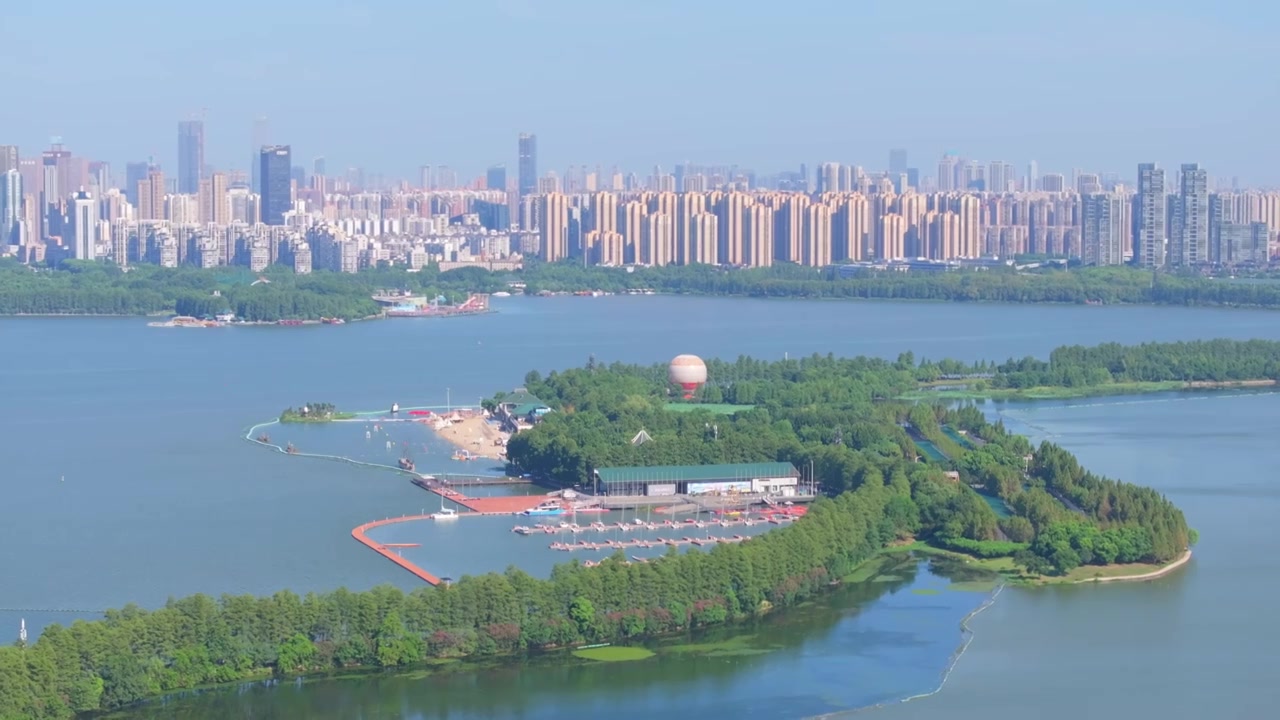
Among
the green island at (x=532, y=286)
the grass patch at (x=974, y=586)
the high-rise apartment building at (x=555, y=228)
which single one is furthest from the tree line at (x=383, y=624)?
the high-rise apartment building at (x=555, y=228)

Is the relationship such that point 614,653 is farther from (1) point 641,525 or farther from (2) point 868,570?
(1) point 641,525

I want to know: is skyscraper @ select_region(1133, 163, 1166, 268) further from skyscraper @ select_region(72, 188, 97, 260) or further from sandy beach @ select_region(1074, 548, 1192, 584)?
sandy beach @ select_region(1074, 548, 1192, 584)

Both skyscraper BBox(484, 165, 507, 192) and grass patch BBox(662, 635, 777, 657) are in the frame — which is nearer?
grass patch BBox(662, 635, 777, 657)

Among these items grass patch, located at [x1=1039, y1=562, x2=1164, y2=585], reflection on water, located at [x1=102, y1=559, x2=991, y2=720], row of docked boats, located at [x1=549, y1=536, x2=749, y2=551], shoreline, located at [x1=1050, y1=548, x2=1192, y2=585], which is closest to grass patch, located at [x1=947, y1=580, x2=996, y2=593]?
grass patch, located at [x1=1039, y1=562, x2=1164, y2=585]

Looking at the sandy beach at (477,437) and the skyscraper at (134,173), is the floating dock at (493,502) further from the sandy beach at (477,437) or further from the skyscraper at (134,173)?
the skyscraper at (134,173)

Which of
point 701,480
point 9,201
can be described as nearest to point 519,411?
point 701,480

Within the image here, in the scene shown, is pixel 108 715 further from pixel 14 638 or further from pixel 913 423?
pixel 913 423

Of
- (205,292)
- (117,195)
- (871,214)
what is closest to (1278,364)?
(205,292)
